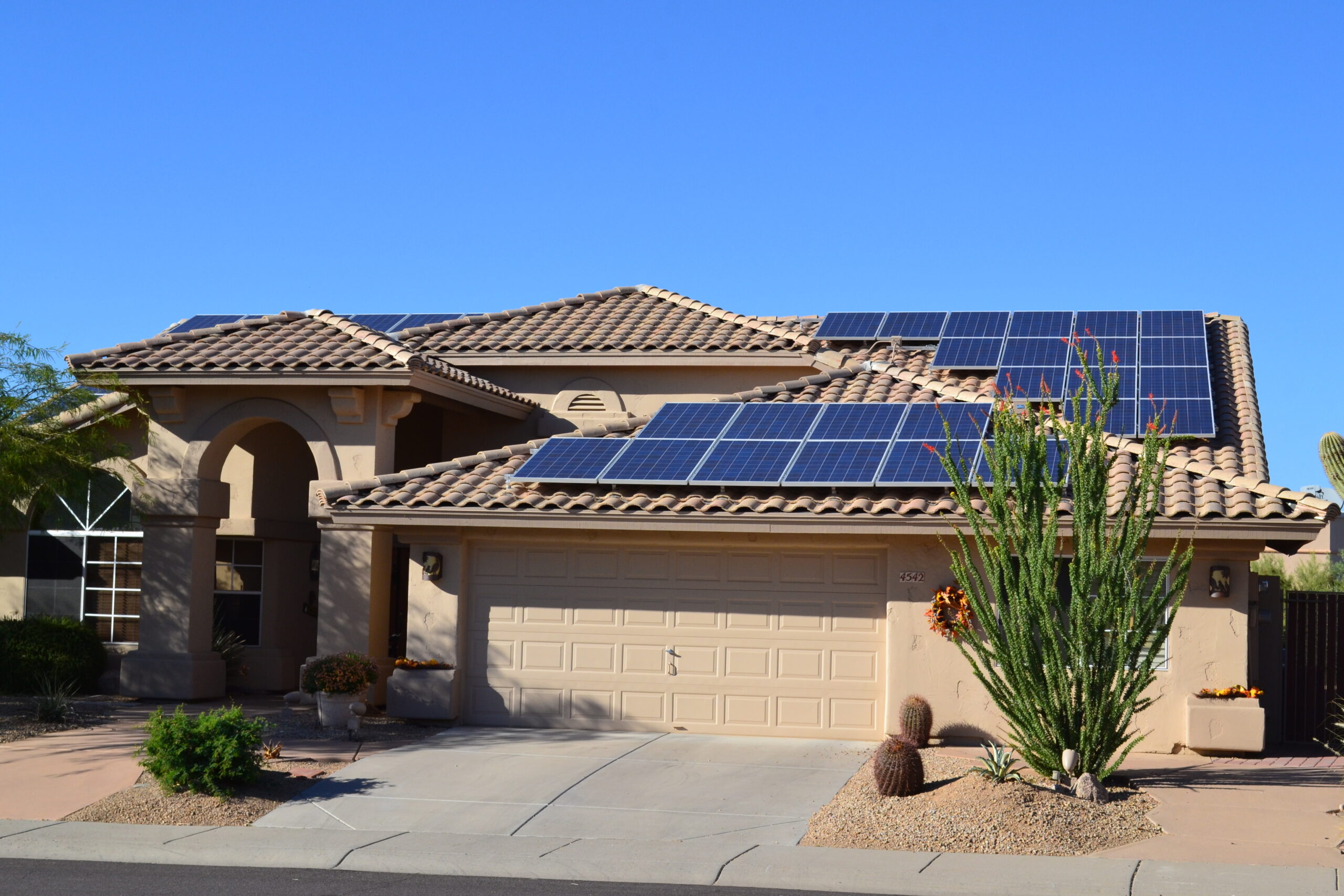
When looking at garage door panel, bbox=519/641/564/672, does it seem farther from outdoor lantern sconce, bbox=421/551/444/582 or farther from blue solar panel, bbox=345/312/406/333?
blue solar panel, bbox=345/312/406/333

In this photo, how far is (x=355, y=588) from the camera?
1820 centimetres

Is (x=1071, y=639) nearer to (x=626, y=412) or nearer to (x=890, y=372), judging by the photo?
(x=890, y=372)

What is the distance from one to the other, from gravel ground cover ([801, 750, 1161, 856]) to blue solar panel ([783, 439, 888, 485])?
14.0 feet

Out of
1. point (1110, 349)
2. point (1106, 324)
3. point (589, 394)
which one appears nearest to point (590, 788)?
point (589, 394)

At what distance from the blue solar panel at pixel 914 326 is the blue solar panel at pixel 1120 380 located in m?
3.26

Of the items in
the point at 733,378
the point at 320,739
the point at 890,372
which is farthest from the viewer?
the point at 733,378

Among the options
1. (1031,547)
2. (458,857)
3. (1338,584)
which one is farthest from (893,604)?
(1338,584)

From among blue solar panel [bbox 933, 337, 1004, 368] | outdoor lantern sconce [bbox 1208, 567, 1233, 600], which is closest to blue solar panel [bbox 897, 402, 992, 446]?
blue solar panel [bbox 933, 337, 1004, 368]

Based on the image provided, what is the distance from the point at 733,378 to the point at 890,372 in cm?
270

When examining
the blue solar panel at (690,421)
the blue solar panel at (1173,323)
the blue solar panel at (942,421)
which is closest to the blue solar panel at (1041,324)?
the blue solar panel at (1173,323)

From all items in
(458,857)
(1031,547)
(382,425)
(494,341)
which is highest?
(494,341)

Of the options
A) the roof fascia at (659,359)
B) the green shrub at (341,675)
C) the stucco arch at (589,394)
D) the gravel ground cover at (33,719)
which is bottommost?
the gravel ground cover at (33,719)

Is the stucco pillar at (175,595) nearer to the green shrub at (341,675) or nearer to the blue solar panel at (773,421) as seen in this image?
the green shrub at (341,675)

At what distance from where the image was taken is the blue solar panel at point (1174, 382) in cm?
1839
